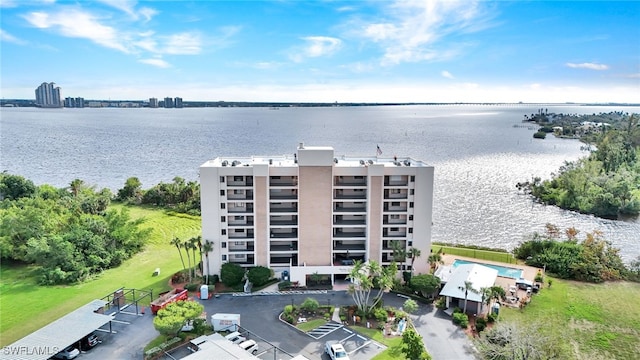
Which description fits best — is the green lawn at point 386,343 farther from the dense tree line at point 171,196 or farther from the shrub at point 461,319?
the dense tree line at point 171,196

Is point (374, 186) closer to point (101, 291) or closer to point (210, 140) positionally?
point (101, 291)

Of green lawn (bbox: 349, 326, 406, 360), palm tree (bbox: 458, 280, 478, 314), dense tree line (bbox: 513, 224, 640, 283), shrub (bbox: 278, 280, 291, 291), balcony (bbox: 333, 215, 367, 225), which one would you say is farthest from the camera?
dense tree line (bbox: 513, 224, 640, 283)

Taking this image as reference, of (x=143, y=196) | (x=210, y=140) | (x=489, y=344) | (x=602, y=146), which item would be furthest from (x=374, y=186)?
(x=210, y=140)

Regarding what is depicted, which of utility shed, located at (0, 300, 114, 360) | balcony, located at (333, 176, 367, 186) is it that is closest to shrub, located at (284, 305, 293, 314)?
utility shed, located at (0, 300, 114, 360)

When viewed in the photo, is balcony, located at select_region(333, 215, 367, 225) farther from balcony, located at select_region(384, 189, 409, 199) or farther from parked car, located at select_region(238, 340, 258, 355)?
parked car, located at select_region(238, 340, 258, 355)

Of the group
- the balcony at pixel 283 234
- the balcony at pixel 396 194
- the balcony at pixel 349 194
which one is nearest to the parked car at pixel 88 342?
the balcony at pixel 283 234

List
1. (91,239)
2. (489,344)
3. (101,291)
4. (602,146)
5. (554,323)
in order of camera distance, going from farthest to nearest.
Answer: (602,146)
(91,239)
(101,291)
(554,323)
(489,344)

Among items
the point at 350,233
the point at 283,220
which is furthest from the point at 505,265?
the point at 283,220
